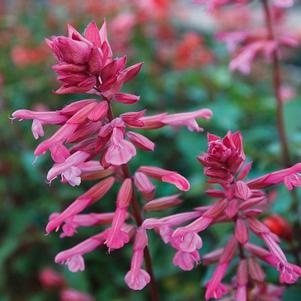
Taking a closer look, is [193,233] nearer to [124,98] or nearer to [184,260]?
[184,260]

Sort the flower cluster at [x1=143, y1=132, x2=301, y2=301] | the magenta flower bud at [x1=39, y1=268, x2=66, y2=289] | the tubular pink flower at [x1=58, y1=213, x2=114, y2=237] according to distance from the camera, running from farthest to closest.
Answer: the magenta flower bud at [x1=39, y1=268, x2=66, y2=289] → the tubular pink flower at [x1=58, y1=213, x2=114, y2=237] → the flower cluster at [x1=143, y1=132, x2=301, y2=301]

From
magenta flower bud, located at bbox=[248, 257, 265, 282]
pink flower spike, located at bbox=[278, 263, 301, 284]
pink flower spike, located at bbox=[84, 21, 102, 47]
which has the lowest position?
magenta flower bud, located at bbox=[248, 257, 265, 282]

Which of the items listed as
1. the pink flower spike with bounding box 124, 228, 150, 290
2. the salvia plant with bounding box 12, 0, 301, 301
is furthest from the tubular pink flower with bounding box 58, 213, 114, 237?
the pink flower spike with bounding box 124, 228, 150, 290

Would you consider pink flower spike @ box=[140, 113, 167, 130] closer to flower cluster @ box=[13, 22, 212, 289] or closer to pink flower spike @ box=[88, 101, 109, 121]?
flower cluster @ box=[13, 22, 212, 289]

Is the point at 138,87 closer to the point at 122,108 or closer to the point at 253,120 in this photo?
the point at 122,108

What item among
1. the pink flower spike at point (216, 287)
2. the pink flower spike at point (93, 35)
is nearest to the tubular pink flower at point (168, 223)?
the pink flower spike at point (216, 287)

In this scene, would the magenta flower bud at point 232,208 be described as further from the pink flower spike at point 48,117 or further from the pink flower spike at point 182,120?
the pink flower spike at point 48,117
